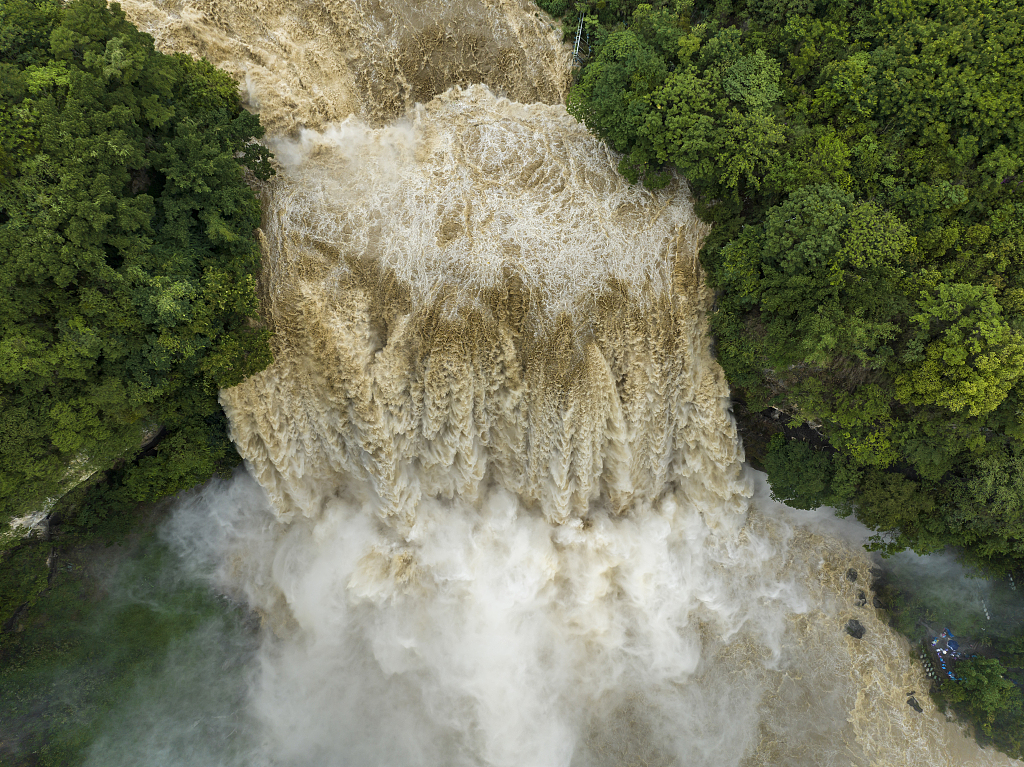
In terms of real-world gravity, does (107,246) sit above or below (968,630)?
above

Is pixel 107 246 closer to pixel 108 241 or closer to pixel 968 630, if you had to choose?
pixel 108 241

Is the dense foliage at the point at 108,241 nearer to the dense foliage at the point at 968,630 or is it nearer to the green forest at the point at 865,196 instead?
the green forest at the point at 865,196

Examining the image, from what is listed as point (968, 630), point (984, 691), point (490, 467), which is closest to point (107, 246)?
point (490, 467)

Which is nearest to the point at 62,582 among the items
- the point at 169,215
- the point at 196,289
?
the point at 196,289

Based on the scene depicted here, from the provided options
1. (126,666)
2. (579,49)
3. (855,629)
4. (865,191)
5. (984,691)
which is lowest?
(126,666)

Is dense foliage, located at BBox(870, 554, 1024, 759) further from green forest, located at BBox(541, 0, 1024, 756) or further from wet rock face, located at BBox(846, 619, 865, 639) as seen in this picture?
green forest, located at BBox(541, 0, 1024, 756)

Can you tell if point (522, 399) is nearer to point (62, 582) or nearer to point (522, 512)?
Answer: point (522, 512)
